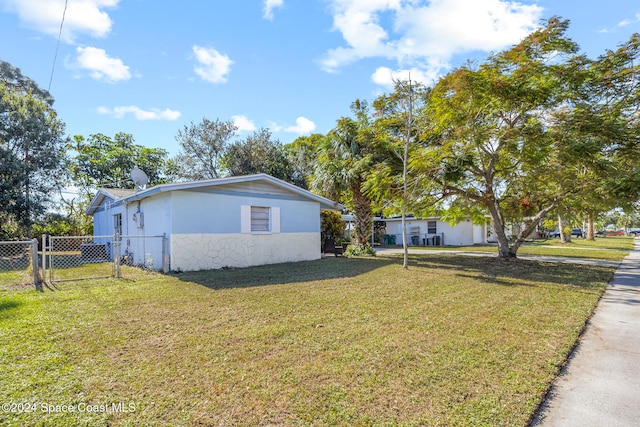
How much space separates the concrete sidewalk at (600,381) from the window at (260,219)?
378 inches

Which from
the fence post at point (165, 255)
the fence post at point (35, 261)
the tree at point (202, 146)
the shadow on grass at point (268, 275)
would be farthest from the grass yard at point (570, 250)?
the fence post at point (35, 261)

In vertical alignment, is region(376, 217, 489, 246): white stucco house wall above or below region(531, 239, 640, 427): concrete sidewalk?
above

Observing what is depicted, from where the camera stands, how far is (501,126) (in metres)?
11.0

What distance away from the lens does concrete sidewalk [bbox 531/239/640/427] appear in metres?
2.54

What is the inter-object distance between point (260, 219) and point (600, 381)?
34.1ft

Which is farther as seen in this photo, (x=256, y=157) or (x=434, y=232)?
(x=434, y=232)

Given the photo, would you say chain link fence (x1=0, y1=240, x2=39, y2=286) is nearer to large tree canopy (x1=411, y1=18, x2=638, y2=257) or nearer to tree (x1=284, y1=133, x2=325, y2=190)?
large tree canopy (x1=411, y1=18, x2=638, y2=257)

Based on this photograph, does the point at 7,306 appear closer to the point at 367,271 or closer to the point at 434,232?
the point at 367,271

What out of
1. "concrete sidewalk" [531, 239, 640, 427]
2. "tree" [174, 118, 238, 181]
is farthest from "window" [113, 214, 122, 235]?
"concrete sidewalk" [531, 239, 640, 427]

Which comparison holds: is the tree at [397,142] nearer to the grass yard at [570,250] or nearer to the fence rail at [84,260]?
the fence rail at [84,260]

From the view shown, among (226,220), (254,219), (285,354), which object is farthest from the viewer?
(254,219)

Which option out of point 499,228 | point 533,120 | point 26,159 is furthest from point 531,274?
point 26,159

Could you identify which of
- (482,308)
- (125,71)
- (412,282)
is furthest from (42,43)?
(482,308)

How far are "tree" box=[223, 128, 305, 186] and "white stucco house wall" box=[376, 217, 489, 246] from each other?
9.42m
